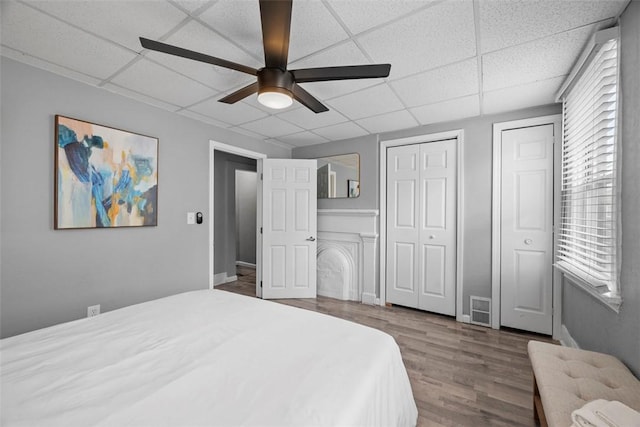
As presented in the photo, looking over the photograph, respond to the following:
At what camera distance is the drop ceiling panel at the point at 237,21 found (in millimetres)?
1400

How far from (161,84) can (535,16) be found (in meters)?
2.69

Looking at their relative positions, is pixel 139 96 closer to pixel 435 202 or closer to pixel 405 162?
pixel 405 162

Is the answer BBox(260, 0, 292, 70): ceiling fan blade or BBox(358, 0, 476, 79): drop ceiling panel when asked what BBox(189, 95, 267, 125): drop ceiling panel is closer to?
BBox(260, 0, 292, 70): ceiling fan blade

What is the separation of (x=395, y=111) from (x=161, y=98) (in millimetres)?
2374

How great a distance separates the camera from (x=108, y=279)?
237cm

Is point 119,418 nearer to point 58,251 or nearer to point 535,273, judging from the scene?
point 58,251

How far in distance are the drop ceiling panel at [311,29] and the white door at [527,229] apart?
2.32 m

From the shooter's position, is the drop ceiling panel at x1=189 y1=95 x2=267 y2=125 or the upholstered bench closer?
the upholstered bench

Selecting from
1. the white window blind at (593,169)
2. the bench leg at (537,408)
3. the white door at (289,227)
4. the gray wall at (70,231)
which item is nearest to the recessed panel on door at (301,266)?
the white door at (289,227)

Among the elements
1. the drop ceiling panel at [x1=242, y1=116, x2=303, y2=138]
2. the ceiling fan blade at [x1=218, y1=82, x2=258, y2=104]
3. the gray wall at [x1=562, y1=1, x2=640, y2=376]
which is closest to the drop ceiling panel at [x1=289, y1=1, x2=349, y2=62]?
the ceiling fan blade at [x1=218, y1=82, x2=258, y2=104]

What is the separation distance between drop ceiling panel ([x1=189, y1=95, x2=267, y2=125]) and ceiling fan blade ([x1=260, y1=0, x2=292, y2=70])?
1.29 m

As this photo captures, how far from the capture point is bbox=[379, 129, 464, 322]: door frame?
3.08 meters

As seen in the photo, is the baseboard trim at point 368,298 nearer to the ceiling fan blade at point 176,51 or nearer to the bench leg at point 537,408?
the bench leg at point 537,408

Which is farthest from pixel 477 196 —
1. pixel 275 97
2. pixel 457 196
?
pixel 275 97
